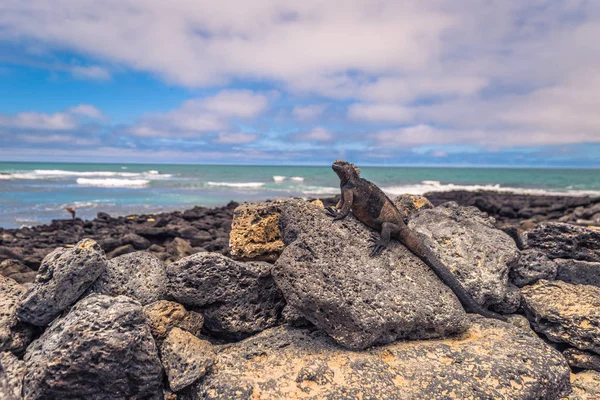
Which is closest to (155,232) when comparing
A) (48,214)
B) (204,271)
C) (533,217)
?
(204,271)

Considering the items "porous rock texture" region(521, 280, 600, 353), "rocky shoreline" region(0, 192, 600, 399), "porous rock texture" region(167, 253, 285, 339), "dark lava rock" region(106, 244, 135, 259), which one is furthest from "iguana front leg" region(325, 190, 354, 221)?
"dark lava rock" region(106, 244, 135, 259)

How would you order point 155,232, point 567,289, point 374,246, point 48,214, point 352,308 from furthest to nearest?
point 48,214
point 155,232
point 567,289
point 374,246
point 352,308

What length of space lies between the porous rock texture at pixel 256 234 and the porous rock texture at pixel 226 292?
0.43 meters

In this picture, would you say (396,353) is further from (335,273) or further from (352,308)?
(335,273)

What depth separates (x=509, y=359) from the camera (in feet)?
12.5

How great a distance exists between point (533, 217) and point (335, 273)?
18.3 m

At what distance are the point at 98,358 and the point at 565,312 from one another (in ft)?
14.5

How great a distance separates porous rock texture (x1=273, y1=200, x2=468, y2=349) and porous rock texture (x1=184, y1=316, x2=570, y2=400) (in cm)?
19

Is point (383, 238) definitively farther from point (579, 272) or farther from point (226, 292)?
point (579, 272)

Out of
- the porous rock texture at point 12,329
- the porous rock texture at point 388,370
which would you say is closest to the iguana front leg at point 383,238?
the porous rock texture at point 388,370

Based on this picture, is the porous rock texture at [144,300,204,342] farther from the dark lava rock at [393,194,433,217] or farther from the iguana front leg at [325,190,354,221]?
the dark lava rock at [393,194,433,217]

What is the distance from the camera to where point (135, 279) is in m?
4.45

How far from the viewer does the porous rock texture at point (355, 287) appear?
153 inches

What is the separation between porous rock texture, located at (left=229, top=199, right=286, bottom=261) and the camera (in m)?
5.03
